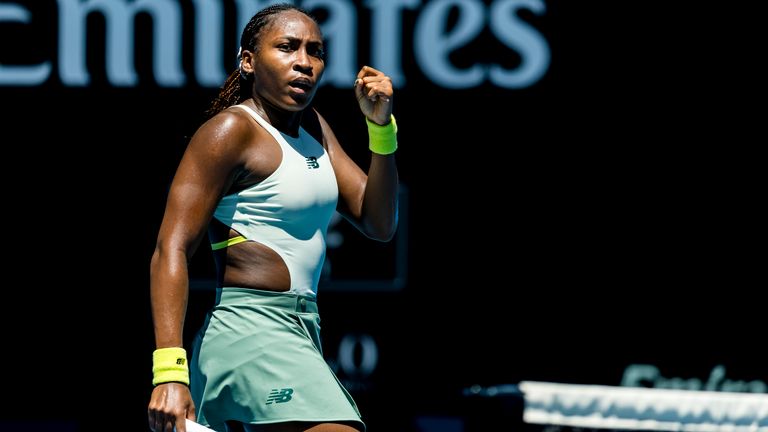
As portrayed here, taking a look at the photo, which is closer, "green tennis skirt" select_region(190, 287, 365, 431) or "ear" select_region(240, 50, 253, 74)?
"green tennis skirt" select_region(190, 287, 365, 431)

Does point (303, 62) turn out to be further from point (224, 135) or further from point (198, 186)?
point (198, 186)

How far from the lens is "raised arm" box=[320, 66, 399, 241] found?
344 cm

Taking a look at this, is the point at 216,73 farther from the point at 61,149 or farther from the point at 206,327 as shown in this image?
the point at 206,327

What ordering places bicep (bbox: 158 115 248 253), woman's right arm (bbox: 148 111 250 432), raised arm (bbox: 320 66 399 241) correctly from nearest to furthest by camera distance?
woman's right arm (bbox: 148 111 250 432), bicep (bbox: 158 115 248 253), raised arm (bbox: 320 66 399 241)

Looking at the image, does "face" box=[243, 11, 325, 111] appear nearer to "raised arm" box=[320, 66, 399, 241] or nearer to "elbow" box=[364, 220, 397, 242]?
"raised arm" box=[320, 66, 399, 241]

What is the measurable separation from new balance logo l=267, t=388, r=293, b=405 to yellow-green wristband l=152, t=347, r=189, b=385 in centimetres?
23

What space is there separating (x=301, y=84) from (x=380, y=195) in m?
0.36

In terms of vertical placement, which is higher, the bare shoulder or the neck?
the neck

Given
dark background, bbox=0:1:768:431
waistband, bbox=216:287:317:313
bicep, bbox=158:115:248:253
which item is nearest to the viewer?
bicep, bbox=158:115:248:253

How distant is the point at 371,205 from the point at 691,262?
2.68 metres

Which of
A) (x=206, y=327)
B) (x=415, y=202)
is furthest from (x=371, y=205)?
(x=415, y=202)

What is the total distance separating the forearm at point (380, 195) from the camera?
11.4 feet

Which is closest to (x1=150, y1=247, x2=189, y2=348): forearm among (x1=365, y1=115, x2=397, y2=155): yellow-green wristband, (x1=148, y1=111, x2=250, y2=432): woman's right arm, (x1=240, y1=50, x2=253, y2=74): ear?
(x1=148, y1=111, x2=250, y2=432): woman's right arm

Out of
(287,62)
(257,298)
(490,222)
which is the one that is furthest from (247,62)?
(490,222)
